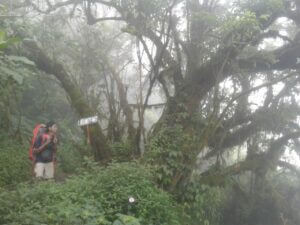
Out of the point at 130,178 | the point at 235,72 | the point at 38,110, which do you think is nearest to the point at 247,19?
the point at 235,72

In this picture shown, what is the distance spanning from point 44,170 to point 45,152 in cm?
41

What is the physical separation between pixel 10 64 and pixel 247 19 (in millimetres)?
5353

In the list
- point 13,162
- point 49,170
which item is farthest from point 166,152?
point 13,162

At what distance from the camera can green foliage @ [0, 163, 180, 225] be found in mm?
5207

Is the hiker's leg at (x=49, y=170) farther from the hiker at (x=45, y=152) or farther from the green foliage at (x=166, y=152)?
the green foliage at (x=166, y=152)

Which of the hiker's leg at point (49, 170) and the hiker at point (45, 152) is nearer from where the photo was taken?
the hiker at point (45, 152)

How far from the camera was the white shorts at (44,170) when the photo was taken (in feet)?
27.6

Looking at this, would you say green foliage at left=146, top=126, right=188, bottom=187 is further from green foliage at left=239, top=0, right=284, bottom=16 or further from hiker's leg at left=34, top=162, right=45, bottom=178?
green foliage at left=239, top=0, right=284, bottom=16

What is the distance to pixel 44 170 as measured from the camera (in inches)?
338

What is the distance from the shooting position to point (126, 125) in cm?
1059

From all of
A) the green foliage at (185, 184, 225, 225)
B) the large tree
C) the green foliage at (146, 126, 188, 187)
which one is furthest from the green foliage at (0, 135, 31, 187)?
the green foliage at (185, 184, 225, 225)

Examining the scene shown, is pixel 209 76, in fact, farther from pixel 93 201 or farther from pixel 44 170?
pixel 93 201

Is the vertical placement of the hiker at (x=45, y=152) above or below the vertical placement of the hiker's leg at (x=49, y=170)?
above

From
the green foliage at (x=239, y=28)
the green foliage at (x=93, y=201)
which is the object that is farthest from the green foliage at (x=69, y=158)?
the green foliage at (x=239, y=28)
